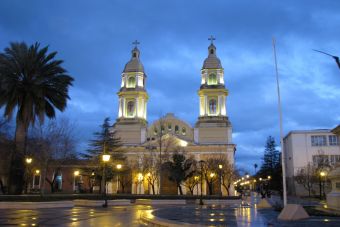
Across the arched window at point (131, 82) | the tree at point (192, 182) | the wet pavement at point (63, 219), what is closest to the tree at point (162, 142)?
the tree at point (192, 182)

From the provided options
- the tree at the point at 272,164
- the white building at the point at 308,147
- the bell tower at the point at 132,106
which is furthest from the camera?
the tree at the point at 272,164

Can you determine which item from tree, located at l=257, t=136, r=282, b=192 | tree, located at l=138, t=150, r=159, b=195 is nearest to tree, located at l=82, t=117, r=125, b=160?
tree, located at l=138, t=150, r=159, b=195

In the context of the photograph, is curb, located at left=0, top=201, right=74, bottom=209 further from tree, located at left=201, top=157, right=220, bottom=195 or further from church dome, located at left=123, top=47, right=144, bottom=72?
church dome, located at left=123, top=47, right=144, bottom=72

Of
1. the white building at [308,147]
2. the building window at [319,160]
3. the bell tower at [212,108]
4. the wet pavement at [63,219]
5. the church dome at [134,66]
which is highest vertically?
the church dome at [134,66]

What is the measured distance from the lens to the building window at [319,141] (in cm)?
8638

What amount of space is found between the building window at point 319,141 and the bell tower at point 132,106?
38.3 metres

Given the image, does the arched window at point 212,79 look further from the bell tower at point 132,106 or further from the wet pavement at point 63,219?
the wet pavement at point 63,219

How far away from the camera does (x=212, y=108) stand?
9262 cm

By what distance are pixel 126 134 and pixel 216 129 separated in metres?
20.9

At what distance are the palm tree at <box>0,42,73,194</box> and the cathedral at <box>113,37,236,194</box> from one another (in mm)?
50008

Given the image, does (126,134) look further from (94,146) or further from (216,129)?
(94,146)

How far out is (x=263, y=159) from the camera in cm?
13262

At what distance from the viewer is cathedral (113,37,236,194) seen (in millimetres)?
87269

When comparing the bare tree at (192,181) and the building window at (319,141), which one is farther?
the building window at (319,141)
